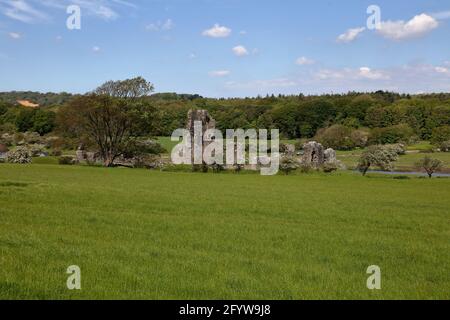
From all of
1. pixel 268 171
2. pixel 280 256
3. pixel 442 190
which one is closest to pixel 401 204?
pixel 442 190

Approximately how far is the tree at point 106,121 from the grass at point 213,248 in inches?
1485

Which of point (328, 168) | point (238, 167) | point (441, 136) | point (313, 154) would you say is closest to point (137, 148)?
point (238, 167)

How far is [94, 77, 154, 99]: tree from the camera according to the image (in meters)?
61.1

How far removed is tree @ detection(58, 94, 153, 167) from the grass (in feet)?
124

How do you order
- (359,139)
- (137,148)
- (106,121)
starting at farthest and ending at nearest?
(359,139)
(137,148)
(106,121)

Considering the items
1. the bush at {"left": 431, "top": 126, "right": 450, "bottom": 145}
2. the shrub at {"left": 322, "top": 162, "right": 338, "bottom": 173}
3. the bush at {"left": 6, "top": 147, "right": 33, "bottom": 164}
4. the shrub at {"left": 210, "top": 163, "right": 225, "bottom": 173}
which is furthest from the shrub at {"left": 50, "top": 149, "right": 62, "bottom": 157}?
the bush at {"left": 431, "top": 126, "right": 450, "bottom": 145}

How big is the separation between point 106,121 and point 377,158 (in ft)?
114

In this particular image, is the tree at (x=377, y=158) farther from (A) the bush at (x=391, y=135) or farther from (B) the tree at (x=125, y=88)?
(A) the bush at (x=391, y=135)

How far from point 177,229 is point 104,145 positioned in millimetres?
50212

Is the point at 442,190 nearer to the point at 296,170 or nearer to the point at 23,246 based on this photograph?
the point at 296,170

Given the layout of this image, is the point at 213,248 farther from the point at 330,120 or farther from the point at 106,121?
the point at 330,120

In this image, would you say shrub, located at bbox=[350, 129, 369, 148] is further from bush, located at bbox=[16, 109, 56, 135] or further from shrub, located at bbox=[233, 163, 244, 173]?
bush, located at bbox=[16, 109, 56, 135]

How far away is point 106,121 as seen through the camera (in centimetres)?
6106

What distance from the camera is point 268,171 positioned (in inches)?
2109
